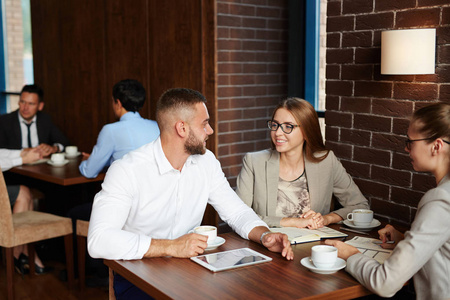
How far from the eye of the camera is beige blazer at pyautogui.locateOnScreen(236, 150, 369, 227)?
272cm

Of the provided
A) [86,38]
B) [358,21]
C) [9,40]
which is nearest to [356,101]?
[358,21]

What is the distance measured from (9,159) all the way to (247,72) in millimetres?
1848

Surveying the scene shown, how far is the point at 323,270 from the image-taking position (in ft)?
5.88

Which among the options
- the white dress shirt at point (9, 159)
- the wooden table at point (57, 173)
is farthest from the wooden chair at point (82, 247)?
the white dress shirt at point (9, 159)

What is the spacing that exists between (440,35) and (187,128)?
48.9 inches

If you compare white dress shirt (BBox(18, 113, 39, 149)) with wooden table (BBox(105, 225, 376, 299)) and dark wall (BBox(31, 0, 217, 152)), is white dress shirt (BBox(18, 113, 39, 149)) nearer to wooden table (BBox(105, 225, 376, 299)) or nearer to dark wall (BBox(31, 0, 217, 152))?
dark wall (BBox(31, 0, 217, 152))

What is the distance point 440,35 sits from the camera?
2.46 meters

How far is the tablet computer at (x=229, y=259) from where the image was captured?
185 cm

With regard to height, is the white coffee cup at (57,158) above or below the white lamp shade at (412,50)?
below

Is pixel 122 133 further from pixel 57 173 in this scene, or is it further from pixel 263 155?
pixel 263 155

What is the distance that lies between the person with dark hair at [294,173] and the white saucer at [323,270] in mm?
816

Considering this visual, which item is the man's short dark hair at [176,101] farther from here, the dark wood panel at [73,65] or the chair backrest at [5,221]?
the dark wood panel at [73,65]

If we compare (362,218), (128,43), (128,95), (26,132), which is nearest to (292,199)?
(362,218)

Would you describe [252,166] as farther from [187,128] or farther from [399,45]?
[399,45]
